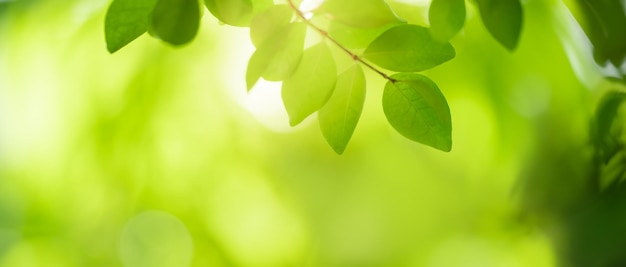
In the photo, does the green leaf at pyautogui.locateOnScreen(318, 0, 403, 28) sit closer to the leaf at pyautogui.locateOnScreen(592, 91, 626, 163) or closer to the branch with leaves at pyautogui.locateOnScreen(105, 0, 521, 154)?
the branch with leaves at pyautogui.locateOnScreen(105, 0, 521, 154)

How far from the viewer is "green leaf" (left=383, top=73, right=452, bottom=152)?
14.2 inches

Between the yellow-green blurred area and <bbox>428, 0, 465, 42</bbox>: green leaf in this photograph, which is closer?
<bbox>428, 0, 465, 42</bbox>: green leaf

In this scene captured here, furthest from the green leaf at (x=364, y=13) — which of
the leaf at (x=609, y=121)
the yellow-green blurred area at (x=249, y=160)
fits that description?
the yellow-green blurred area at (x=249, y=160)

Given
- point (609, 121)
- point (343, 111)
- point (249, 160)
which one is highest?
point (343, 111)

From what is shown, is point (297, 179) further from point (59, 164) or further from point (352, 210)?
point (59, 164)

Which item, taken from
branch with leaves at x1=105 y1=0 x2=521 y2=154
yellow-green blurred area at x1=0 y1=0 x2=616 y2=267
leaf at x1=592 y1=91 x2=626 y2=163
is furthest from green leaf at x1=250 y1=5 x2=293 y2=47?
yellow-green blurred area at x1=0 y1=0 x2=616 y2=267

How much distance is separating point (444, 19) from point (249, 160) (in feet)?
2.08

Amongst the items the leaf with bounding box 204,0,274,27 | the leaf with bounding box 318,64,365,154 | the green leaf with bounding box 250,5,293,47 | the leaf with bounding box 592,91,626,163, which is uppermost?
the leaf with bounding box 204,0,274,27

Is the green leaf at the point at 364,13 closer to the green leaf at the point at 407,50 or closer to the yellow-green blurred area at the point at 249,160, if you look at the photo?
the green leaf at the point at 407,50

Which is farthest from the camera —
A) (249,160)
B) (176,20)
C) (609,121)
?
(249,160)

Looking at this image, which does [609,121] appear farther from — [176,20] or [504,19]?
[176,20]

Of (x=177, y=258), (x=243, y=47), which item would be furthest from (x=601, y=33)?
(x=177, y=258)

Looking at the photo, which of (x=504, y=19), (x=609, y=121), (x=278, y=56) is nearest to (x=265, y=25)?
(x=278, y=56)

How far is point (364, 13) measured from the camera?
36cm
